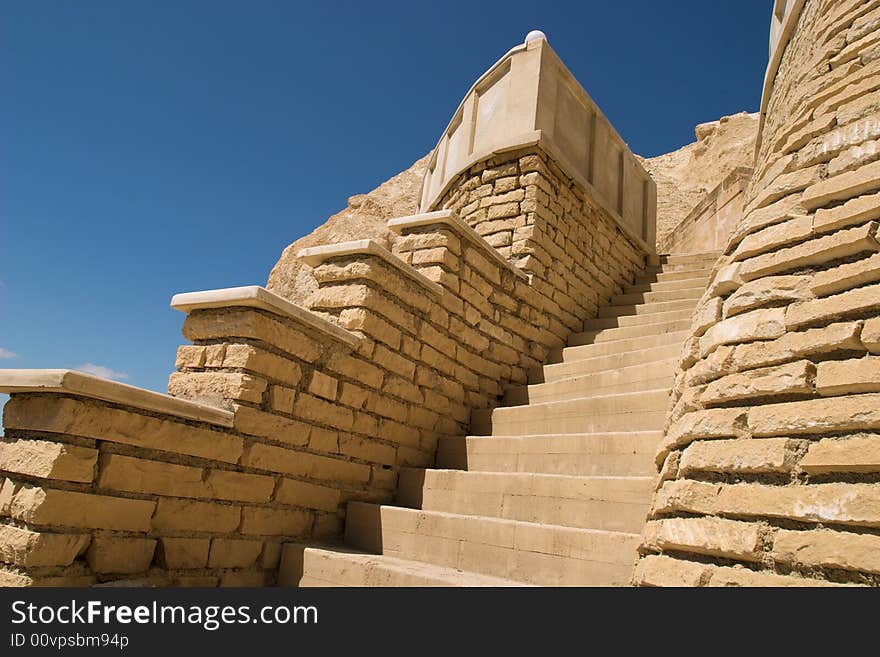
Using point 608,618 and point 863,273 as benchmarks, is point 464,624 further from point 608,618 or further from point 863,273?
point 863,273

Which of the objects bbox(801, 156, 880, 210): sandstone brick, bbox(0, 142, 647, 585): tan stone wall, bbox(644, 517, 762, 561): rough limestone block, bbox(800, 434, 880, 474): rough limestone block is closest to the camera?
bbox(800, 434, 880, 474): rough limestone block

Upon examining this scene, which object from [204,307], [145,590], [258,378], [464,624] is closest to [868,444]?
[464,624]

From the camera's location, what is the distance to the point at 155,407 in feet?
10.0

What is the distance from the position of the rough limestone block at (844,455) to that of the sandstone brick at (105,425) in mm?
2946

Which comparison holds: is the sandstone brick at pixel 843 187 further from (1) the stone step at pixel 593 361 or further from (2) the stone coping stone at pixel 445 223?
(2) the stone coping stone at pixel 445 223

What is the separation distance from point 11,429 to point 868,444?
3625 mm

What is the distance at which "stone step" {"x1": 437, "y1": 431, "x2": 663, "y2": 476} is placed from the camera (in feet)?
12.6

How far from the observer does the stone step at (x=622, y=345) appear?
223 inches

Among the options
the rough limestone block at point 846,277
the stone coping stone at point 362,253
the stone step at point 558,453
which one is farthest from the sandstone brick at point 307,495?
the rough limestone block at point 846,277

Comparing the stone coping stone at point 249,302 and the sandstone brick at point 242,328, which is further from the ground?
the stone coping stone at point 249,302

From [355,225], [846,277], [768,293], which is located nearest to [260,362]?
[768,293]

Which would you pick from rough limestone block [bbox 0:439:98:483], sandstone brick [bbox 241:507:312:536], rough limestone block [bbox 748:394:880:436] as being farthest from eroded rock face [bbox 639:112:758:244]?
rough limestone block [bbox 0:439:98:483]

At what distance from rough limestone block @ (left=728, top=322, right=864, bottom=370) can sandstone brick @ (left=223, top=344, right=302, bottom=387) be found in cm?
260

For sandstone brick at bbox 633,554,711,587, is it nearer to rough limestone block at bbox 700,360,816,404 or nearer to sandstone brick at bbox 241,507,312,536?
rough limestone block at bbox 700,360,816,404
